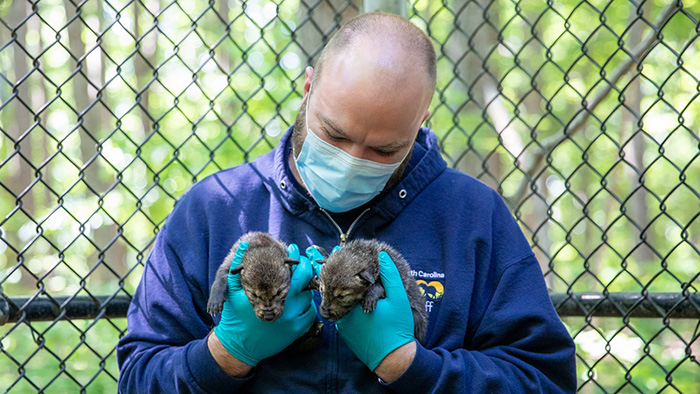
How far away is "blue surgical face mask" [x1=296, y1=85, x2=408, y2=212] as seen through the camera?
2623 mm

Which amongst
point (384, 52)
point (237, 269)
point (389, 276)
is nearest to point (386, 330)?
point (389, 276)

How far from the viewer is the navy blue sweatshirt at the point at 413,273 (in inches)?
100.0

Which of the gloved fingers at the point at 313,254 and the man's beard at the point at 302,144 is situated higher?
the man's beard at the point at 302,144

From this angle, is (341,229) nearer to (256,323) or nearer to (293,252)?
(293,252)

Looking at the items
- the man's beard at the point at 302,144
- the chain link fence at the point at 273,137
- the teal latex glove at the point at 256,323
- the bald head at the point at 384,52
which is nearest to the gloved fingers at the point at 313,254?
the teal latex glove at the point at 256,323

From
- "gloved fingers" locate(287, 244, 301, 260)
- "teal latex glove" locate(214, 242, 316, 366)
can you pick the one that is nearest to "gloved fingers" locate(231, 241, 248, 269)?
"teal latex glove" locate(214, 242, 316, 366)

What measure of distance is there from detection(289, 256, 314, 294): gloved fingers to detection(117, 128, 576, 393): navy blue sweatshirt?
25 cm

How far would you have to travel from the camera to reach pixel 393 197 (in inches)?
111

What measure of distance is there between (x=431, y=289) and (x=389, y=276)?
0.27 metres

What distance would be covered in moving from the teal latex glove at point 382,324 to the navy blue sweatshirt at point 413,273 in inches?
4.7

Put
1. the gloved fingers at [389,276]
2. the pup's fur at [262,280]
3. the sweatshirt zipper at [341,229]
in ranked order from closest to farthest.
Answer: the pup's fur at [262,280] → the gloved fingers at [389,276] → the sweatshirt zipper at [341,229]

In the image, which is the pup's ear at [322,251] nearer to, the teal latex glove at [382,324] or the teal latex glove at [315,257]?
the teal latex glove at [315,257]

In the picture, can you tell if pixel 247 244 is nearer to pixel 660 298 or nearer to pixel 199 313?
pixel 199 313

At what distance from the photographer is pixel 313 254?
2713 millimetres
